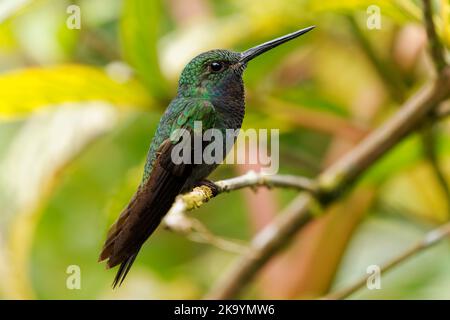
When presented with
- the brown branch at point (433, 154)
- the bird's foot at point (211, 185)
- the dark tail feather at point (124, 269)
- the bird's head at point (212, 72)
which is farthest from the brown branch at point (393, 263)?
the dark tail feather at point (124, 269)

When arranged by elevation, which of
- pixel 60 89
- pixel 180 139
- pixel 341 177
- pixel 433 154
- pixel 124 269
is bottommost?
pixel 124 269

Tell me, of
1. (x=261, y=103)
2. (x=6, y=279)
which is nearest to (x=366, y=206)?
(x=261, y=103)

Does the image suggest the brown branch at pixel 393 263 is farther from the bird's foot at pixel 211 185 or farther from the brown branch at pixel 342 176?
the bird's foot at pixel 211 185

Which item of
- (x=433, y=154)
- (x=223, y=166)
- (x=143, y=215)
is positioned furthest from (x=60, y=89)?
(x=433, y=154)

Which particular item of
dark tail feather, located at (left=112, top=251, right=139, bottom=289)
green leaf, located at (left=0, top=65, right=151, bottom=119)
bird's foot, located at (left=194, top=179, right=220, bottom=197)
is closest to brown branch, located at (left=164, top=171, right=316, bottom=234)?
bird's foot, located at (left=194, top=179, right=220, bottom=197)

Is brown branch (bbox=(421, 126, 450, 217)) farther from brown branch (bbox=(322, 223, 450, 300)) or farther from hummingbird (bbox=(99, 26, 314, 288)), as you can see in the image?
hummingbird (bbox=(99, 26, 314, 288))

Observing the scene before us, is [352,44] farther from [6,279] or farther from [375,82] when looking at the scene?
[6,279]

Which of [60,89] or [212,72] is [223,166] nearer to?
[60,89]
